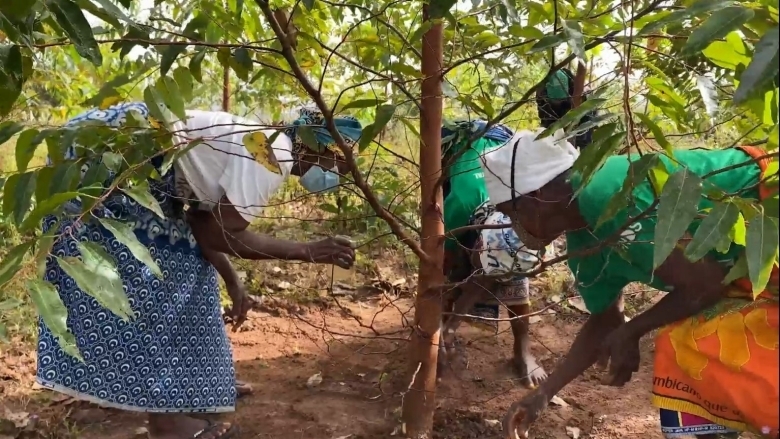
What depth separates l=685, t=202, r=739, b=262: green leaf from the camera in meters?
0.75

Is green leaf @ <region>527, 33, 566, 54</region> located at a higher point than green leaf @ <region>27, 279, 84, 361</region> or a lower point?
higher

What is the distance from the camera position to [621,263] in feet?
5.65

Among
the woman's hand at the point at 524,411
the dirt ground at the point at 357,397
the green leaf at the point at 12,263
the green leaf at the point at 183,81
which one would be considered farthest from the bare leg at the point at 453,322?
the green leaf at the point at 12,263

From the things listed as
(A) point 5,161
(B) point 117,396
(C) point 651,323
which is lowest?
(B) point 117,396

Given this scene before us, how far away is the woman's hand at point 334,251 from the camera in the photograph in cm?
186

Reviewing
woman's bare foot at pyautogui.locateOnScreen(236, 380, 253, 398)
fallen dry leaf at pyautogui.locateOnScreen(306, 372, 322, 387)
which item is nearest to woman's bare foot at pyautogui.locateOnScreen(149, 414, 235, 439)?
woman's bare foot at pyautogui.locateOnScreen(236, 380, 253, 398)

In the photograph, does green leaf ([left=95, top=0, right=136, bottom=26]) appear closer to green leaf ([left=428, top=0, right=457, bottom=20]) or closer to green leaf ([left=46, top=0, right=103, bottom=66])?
green leaf ([left=46, top=0, right=103, bottom=66])

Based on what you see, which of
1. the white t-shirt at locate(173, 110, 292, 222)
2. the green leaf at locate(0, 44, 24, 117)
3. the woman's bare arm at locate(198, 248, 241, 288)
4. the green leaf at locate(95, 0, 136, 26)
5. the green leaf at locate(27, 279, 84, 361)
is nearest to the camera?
the green leaf at locate(27, 279, 84, 361)

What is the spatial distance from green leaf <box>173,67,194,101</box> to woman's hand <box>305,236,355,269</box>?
2.15 feet

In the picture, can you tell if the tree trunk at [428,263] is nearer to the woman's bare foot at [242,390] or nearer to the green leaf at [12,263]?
the woman's bare foot at [242,390]

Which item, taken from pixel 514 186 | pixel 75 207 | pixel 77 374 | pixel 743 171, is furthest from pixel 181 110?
pixel 743 171

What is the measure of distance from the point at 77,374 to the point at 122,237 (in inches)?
50.4

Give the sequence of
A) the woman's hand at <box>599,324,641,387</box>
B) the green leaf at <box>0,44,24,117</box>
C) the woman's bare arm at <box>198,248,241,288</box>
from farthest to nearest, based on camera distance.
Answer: the woman's bare arm at <box>198,248,241,288</box>, the woman's hand at <box>599,324,641,387</box>, the green leaf at <box>0,44,24,117</box>

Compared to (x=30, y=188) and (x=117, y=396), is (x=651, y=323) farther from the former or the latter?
(x=117, y=396)
